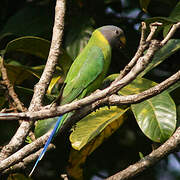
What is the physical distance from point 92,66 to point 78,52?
0.47 metres

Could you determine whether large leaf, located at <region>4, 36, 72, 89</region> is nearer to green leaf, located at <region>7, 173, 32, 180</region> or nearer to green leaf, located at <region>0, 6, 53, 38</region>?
green leaf, located at <region>0, 6, 53, 38</region>

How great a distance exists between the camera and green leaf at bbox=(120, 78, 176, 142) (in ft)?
5.88

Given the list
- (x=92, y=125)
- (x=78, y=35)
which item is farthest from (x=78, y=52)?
(x=92, y=125)

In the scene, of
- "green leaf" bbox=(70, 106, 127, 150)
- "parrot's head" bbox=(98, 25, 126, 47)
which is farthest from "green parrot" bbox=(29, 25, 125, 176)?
"green leaf" bbox=(70, 106, 127, 150)

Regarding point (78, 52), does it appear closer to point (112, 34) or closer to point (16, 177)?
point (112, 34)

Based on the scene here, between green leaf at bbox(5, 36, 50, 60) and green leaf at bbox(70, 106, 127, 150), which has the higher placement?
green leaf at bbox(5, 36, 50, 60)

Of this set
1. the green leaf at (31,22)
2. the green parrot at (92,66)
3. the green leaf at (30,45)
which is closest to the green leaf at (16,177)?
the green parrot at (92,66)

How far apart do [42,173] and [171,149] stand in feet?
5.09

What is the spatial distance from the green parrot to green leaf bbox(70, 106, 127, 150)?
160 millimetres

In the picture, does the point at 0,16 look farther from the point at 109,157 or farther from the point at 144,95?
the point at 144,95

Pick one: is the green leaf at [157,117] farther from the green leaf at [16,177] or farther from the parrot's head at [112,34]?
the green leaf at [16,177]

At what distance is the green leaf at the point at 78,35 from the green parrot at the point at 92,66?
0.27 meters

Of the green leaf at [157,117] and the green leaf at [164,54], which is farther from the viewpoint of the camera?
the green leaf at [164,54]

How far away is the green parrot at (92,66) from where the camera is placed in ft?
7.18
